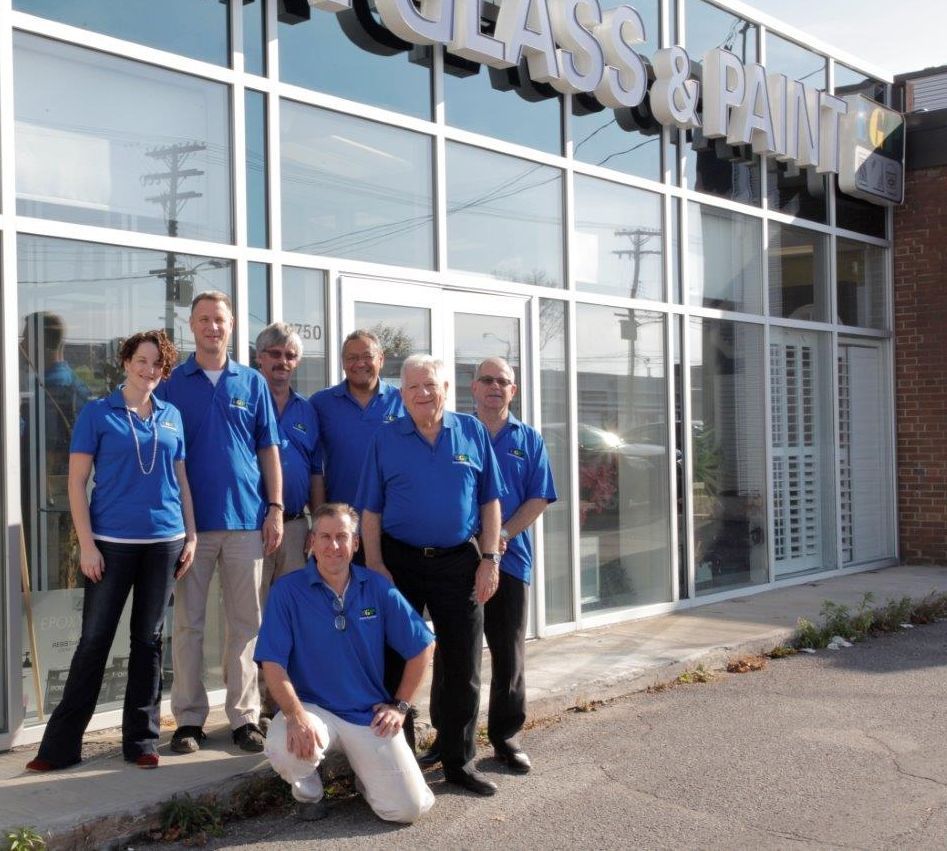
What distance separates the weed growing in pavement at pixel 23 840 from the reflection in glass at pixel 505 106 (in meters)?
5.18

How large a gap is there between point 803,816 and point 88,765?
2.96m

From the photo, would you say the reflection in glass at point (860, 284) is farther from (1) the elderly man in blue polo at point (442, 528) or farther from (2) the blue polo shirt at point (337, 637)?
(2) the blue polo shirt at point (337, 637)

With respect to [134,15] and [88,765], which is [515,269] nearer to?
[134,15]

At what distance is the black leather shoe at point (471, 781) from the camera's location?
16.8 ft

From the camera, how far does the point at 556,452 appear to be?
28.2 feet

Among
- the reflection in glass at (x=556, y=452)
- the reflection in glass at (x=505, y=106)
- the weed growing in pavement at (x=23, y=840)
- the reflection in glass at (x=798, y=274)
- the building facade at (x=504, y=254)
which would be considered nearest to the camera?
the weed growing in pavement at (x=23, y=840)

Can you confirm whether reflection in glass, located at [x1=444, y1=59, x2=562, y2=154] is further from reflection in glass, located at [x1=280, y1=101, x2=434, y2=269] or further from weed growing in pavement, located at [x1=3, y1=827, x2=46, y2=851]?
weed growing in pavement, located at [x1=3, y1=827, x2=46, y2=851]

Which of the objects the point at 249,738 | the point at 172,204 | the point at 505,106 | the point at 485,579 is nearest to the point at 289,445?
the point at 485,579

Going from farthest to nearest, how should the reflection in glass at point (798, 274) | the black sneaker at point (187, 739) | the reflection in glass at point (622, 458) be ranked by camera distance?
the reflection in glass at point (798, 274)
the reflection in glass at point (622, 458)
the black sneaker at point (187, 739)

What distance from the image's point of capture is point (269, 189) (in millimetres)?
6656

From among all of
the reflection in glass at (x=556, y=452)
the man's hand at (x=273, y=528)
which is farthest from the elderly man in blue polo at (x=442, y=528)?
the reflection in glass at (x=556, y=452)

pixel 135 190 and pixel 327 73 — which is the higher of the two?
pixel 327 73

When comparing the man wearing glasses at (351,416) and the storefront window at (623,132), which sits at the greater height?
the storefront window at (623,132)

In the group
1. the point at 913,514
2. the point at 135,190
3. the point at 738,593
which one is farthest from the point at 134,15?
the point at 913,514
